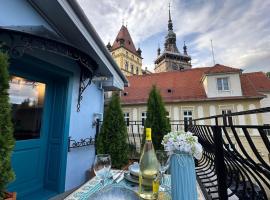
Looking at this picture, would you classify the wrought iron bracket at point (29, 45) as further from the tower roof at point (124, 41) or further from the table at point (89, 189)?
the tower roof at point (124, 41)

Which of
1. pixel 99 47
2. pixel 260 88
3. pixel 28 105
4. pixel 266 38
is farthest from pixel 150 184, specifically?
pixel 260 88

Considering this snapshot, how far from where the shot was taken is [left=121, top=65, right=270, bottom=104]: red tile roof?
38.6ft

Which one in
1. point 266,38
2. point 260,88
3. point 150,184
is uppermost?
point 266,38

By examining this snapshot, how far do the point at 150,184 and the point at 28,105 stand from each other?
7.87 ft

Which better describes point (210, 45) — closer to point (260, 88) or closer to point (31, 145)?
point (260, 88)

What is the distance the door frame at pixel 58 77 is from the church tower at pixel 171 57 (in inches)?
1111

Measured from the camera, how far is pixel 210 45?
19828 mm

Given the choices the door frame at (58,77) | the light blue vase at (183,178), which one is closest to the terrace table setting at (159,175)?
the light blue vase at (183,178)

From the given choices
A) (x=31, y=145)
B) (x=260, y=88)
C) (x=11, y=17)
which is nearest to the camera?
(x=11, y=17)

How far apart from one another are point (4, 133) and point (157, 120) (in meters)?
3.18

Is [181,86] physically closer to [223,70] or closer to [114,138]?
[223,70]

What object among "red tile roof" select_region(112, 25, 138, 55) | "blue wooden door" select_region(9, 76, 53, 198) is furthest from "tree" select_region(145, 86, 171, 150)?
"red tile roof" select_region(112, 25, 138, 55)

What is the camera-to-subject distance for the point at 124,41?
27.6 m

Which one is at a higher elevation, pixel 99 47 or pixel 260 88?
pixel 260 88
